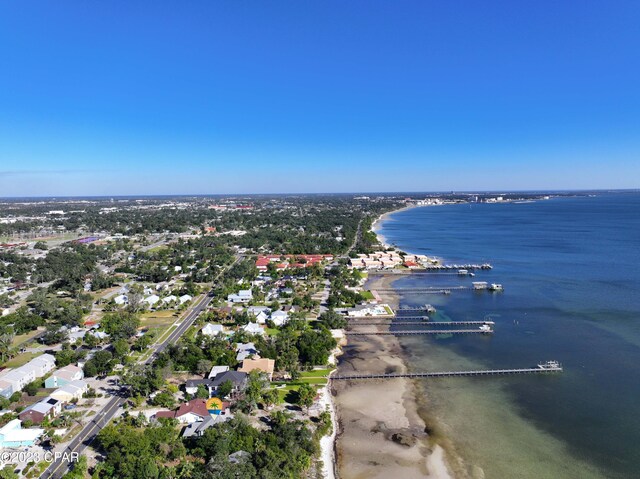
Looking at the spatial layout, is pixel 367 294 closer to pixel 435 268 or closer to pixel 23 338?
pixel 435 268

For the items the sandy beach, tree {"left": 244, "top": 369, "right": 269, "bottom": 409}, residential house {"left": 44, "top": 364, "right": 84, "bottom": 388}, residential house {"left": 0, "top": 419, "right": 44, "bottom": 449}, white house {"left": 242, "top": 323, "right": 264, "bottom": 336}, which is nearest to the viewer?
the sandy beach

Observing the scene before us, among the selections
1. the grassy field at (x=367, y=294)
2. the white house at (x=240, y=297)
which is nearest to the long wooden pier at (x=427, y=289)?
the grassy field at (x=367, y=294)

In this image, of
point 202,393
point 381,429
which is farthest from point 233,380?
point 381,429

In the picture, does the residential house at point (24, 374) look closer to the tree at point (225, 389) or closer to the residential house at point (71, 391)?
the residential house at point (71, 391)

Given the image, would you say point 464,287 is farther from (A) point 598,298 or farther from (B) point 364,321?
(B) point 364,321

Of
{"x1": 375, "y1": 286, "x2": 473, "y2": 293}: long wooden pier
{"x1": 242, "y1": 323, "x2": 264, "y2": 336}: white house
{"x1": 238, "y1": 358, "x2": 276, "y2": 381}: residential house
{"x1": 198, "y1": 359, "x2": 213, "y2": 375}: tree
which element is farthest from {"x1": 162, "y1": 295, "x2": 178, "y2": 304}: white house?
{"x1": 375, "y1": 286, "x2": 473, "y2": 293}: long wooden pier

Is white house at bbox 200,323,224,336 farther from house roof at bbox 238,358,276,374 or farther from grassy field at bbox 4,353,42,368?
grassy field at bbox 4,353,42,368
